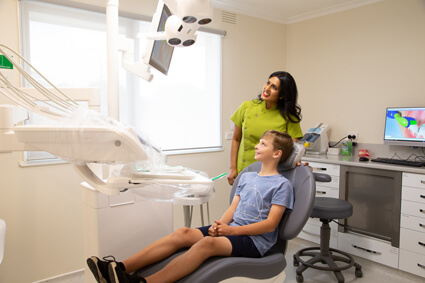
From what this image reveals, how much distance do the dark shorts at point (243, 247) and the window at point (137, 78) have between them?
29.5 inches

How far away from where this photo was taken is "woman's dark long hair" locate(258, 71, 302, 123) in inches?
82.7

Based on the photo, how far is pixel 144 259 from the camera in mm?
1563

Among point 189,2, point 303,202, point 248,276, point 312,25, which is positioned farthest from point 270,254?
point 312,25

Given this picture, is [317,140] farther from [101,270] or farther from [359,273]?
[101,270]

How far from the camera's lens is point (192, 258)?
4.84 ft

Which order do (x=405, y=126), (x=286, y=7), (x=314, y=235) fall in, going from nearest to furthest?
(x=405, y=126) < (x=314, y=235) < (x=286, y=7)

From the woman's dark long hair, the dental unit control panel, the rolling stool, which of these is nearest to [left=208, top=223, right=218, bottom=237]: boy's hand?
the woman's dark long hair

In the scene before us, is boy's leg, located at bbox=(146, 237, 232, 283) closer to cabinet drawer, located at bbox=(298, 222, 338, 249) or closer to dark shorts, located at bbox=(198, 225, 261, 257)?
dark shorts, located at bbox=(198, 225, 261, 257)

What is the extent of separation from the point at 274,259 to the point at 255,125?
945 mm

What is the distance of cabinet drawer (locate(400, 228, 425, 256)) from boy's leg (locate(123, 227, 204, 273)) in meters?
1.73

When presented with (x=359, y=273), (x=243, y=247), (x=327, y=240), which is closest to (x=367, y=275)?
(x=359, y=273)

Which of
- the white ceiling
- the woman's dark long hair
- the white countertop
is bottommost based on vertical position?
the white countertop

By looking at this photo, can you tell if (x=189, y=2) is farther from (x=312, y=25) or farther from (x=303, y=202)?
(x=312, y=25)

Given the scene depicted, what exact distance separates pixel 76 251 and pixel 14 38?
1.62 metres
